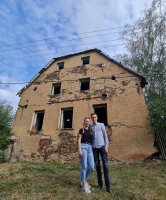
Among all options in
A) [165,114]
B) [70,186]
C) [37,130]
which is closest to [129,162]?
[165,114]

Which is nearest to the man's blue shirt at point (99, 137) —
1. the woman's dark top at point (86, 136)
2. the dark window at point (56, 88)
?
the woman's dark top at point (86, 136)

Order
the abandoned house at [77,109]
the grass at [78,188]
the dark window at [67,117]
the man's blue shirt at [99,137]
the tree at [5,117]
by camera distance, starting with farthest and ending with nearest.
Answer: the tree at [5,117], the dark window at [67,117], the abandoned house at [77,109], the man's blue shirt at [99,137], the grass at [78,188]

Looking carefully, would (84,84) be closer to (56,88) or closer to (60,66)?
(56,88)

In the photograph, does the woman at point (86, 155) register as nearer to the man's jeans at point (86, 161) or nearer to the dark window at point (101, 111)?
the man's jeans at point (86, 161)

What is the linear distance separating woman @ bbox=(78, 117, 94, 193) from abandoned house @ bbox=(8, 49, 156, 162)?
17.2 ft

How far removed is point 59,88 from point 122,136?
5736 millimetres

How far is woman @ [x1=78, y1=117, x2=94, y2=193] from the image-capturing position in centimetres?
525

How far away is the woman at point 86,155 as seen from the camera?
5.25m

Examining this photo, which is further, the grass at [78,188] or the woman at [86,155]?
the woman at [86,155]

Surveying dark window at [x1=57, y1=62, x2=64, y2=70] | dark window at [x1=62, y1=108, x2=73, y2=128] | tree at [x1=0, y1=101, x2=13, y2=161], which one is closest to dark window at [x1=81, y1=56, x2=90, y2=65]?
dark window at [x1=57, y1=62, x2=64, y2=70]

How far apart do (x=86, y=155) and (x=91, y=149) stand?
0.23 meters

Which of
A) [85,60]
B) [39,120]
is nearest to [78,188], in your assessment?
[39,120]

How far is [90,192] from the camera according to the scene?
5.08 m

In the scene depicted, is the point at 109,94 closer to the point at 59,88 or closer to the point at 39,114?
the point at 59,88
